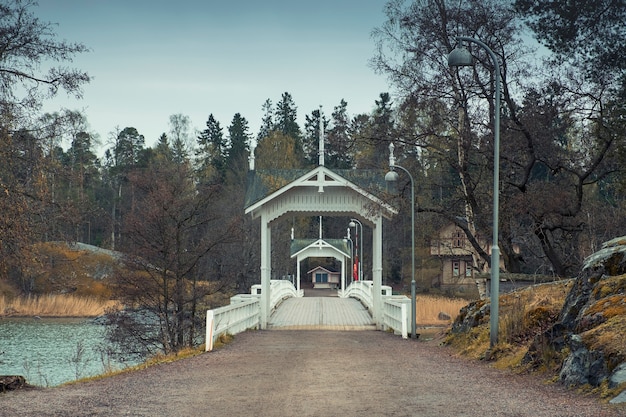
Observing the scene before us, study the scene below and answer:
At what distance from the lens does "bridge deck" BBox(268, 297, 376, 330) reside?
28.8 metres

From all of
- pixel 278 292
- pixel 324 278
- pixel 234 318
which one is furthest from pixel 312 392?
pixel 324 278

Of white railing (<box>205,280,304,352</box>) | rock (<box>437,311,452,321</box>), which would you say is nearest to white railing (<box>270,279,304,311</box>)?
white railing (<box>205,280,304,352</box>)

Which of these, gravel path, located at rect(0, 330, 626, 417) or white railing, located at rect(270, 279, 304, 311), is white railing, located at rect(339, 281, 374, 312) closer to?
white railing, located at rect(270, 279, 304, 311)

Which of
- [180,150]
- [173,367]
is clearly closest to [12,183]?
[173,367]

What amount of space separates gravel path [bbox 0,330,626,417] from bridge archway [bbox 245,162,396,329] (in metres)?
12.8

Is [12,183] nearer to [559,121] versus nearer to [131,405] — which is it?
[131,405]

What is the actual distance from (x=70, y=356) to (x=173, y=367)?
16.8 metres

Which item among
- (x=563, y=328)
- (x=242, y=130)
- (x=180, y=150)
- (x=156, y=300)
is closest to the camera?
(x=563, y=328)

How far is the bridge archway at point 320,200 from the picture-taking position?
28.5 metres

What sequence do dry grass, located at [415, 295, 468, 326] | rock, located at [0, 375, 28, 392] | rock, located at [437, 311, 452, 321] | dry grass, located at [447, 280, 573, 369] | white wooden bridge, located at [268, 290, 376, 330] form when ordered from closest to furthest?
rock, located at [0, 375, 28, 392], dry grass, located at [447, 280, 573, 369], white wooden bridge, located at [268, 290, 376, 330], dry grass, located at [415, 295, 468, 326], rock, located at [437, 311, 452, 321]

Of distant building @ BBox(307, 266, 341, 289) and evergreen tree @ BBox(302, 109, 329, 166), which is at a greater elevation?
evergreen tree @ BBox(302, 109, 329, 166)

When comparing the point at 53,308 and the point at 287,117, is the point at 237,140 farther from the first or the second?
the point at 53,308

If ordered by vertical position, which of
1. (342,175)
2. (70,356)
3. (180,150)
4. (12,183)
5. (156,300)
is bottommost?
(70,356)

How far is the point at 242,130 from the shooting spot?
10162 centimetres
